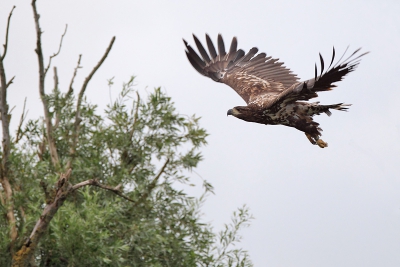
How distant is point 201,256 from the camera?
54.5ft

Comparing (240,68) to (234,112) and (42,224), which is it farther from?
(42,224)

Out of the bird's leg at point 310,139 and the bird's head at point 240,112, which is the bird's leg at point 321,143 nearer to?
the bird's leg at point 310,139

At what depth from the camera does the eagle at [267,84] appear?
1038 cm

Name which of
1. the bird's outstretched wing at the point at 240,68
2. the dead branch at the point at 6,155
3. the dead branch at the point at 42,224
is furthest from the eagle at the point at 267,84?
the dead branch at the point at 6,155

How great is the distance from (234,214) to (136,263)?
7.55 ft

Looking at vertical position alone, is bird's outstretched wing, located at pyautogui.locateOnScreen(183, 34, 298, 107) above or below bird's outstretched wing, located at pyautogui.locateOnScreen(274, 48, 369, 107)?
above

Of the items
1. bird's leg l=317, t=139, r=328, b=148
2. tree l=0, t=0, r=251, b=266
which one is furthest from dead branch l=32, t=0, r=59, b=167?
bird's leg l=317, t=139, r=328, b=148

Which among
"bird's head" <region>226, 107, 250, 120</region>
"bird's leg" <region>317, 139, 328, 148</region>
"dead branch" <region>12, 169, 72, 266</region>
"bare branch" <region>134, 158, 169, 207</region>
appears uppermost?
"bare branch" <region>134, 158, 169, 207</region>

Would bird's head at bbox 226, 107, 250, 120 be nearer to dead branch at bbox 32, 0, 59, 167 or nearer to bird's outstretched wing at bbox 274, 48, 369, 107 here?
bird's outstretched wing at bbox 274, 48, 369, 107

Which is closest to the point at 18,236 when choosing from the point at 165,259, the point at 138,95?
the point at 165,259

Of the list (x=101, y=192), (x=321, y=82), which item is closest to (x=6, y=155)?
(x=101, y=192)

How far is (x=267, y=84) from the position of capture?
43.5ft

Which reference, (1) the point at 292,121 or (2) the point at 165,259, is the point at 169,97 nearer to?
(2) the point at 165,259

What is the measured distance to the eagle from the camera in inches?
408
